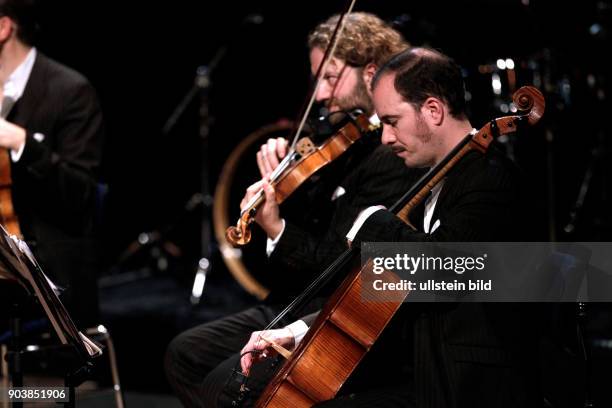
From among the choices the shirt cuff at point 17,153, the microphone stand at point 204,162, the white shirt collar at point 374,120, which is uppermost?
the white shirt collar at point 374,120

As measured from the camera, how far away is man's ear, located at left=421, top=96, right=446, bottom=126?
263 cm

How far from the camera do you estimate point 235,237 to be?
291 centimetres

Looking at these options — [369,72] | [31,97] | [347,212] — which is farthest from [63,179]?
[369,72]

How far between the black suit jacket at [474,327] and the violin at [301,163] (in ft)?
1.83

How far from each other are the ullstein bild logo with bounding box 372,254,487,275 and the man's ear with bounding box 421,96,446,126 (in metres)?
0.43

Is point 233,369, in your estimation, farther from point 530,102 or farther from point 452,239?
point 530,102

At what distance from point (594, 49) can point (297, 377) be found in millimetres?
3210

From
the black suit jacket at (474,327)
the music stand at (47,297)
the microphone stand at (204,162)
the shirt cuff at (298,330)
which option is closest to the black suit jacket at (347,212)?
the shirt cuff at (298,330)

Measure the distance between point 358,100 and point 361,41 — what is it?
21cm

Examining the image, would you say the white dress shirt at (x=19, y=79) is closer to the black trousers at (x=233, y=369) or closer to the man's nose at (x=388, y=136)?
the black trousers at (x=233, y=369)

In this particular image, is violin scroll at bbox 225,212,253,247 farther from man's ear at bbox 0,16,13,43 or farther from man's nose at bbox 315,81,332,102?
man's ear at bbox 0,16,13,43

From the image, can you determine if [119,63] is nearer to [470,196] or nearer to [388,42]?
[388,42]

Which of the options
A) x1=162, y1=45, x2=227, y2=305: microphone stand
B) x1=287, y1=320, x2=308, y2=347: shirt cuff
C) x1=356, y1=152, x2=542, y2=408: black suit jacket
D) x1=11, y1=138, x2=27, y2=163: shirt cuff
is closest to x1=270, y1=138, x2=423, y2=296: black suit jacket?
x1=287, y1=320, x2=308, y2=347: shirt cuff

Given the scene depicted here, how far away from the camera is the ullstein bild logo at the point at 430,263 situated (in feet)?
8.00
